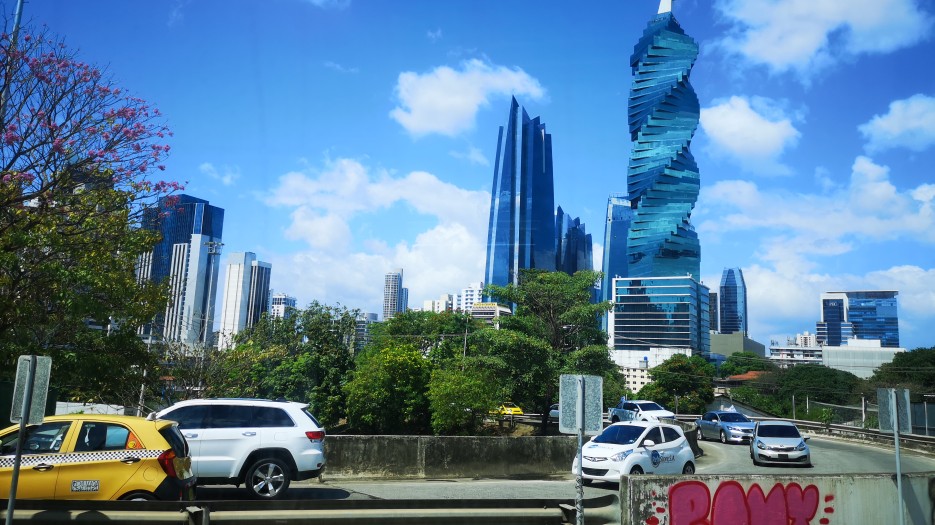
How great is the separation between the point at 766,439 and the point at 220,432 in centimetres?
1738

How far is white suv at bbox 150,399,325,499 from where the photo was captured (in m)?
11.5

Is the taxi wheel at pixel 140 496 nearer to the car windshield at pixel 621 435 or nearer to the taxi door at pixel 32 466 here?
the taxi door at pixel 32 466

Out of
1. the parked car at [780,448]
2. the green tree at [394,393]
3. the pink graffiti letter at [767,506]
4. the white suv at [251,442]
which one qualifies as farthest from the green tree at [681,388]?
the white suv at [251,442]

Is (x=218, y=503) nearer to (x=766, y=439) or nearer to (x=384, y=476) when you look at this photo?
(x=384, y=476)

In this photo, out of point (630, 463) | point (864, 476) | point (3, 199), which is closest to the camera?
point (864, 476)

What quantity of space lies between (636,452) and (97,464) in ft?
35.7

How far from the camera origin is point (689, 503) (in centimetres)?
872

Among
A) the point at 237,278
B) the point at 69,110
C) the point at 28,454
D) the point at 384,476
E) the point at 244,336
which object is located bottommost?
the point at 384,476

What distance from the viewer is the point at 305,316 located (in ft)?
159

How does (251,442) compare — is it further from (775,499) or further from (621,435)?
(621,435)

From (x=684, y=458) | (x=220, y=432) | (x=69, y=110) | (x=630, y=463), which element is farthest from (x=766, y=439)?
(x=69, y=110)

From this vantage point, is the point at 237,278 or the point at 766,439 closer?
the point at 766,439

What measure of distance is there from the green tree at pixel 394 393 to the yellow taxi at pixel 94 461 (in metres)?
15.5

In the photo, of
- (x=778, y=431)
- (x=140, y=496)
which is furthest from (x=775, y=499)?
(x=778, y=431)
